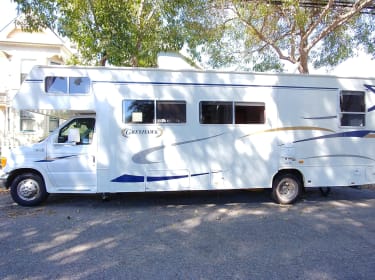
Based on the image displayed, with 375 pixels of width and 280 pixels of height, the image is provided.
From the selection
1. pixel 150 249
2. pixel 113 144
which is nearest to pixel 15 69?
pixel 113 144

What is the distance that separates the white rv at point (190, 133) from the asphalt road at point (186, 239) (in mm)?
611

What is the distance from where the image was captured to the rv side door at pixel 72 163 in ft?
24.3

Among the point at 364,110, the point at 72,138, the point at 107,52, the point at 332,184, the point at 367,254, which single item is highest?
the point at 107,52

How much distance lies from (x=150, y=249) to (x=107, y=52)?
20.8 feet

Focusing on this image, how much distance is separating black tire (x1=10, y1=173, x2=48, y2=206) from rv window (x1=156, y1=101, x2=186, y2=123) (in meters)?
3.05

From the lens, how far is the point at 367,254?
494 cm

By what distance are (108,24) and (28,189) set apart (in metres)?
4.83

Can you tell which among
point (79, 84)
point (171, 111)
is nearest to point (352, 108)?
point (171, 111)

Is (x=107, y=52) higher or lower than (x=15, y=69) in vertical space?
lower

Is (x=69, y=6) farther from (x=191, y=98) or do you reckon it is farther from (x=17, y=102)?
(x=191, y=98)

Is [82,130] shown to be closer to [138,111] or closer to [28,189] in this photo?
[138,111]

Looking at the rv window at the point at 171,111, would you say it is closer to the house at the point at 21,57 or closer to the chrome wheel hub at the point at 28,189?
the chrome wheel hub at the point at 28,189

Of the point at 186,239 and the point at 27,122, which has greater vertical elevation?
the point at 27,122

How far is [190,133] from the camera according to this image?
752 centimetres
